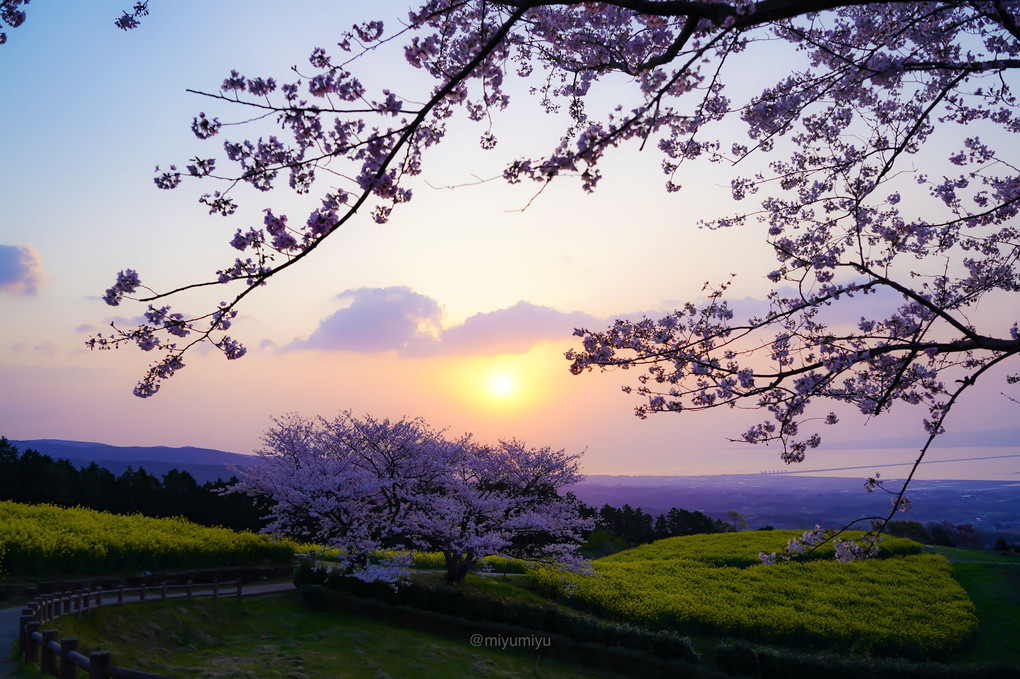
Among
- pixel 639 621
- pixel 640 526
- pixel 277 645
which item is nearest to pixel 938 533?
pixel 640 526

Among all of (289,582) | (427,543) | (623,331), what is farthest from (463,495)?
(623,331)

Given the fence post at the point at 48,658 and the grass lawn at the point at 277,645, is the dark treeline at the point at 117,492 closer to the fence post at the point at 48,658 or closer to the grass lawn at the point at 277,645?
the grass lawn at the point at 277,645

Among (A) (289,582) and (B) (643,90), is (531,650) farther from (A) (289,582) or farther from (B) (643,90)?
(B) (643,90)

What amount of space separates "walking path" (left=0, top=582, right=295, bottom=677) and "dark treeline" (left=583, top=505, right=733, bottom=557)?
23.5 metres

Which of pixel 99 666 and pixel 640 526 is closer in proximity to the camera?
pixel 99 666

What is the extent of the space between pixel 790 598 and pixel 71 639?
2449 centimetres

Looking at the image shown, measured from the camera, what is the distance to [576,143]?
5605 mm

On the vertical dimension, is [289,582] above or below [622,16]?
below

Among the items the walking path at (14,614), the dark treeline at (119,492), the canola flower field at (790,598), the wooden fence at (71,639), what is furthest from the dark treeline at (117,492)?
the canola flower field at (790,598)

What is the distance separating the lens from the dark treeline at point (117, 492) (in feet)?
99.5

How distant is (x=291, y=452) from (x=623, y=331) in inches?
714

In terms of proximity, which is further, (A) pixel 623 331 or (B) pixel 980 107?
(B) pixel 980 107

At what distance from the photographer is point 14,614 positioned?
1595 centimetres

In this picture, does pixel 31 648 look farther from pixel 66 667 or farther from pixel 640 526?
pixel 640 526
